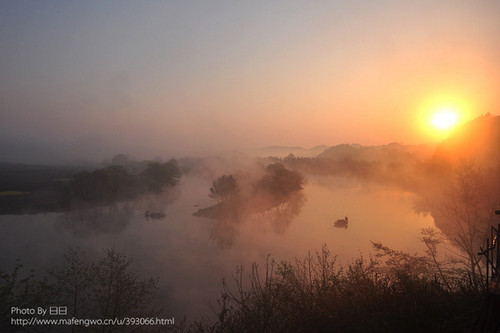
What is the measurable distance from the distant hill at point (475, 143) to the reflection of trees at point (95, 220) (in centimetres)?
7808

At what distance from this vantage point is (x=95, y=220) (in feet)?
194

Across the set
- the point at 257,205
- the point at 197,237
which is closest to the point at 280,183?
the point at 257,205

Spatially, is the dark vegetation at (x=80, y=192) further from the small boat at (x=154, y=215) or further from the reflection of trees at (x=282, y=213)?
the reflection of trees at (x=282, y=213)

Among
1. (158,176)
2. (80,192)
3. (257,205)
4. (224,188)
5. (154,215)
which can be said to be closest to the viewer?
(224,188)

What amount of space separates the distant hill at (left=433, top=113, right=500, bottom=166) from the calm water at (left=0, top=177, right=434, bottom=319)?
1594 cm

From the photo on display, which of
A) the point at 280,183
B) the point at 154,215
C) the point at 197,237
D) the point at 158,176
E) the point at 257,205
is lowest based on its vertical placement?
the point at 197,237

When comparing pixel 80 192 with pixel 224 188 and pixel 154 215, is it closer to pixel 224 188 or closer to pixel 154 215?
pixel 154 215

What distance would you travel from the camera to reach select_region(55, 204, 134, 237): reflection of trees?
5316 cm

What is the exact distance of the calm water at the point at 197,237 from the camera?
36.2m

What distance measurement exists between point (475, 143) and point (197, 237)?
222 feet

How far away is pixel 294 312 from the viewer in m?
10.4

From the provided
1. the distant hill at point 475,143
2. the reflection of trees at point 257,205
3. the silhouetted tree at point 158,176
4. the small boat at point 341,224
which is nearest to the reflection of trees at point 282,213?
the reflection of trees at point 257,205

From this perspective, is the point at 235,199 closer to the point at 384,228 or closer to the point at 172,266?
the point at 172,266

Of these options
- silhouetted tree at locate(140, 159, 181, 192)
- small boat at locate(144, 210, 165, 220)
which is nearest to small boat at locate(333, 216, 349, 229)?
small boat at locate(144, 210, 165, 220)
